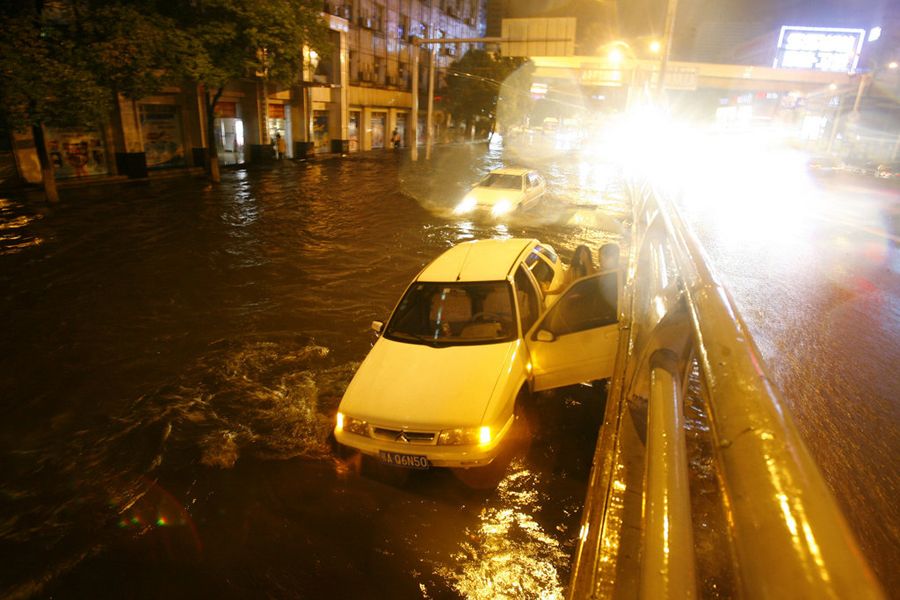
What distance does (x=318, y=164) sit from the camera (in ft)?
101

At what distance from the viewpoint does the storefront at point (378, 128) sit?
137 feet

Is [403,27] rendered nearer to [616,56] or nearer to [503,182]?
[616,56]

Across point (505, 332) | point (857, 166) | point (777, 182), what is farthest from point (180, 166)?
point (857, 166)

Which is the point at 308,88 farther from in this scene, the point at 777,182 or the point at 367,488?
the point at 367,488

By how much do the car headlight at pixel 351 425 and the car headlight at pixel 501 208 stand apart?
39.9 feet

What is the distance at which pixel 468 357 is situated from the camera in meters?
4.92

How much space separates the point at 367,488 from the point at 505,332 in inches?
79.4

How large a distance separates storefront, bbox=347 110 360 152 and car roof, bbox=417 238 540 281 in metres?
33.8

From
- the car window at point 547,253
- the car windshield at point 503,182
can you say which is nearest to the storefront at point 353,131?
the car windshield at point 503,182

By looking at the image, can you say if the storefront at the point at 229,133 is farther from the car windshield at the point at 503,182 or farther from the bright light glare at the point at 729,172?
the bright light glare at the point at 729,172

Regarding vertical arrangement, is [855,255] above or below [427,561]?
above

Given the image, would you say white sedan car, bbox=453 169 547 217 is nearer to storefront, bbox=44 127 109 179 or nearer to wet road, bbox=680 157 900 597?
wet road, bbox=680 157 900 597

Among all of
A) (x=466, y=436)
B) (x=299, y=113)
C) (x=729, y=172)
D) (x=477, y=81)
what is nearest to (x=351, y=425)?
(x=466, y=436)

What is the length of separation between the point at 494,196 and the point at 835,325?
10.6 metres
